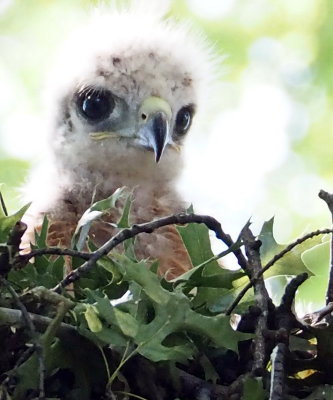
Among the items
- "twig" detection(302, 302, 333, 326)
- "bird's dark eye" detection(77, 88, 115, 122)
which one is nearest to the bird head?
"bird's dark eye" detection(77, 88, 115, 122)

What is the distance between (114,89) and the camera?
9.53 feet

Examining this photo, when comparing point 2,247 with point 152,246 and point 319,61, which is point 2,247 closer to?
point 152,246

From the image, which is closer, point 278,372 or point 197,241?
point 278,372

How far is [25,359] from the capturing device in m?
1.64

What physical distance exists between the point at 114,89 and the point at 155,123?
194 millimetres

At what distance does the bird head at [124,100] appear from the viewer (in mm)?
2836

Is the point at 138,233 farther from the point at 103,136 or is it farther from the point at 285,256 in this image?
the point at 103,136

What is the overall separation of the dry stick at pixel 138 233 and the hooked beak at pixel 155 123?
96 centimetres

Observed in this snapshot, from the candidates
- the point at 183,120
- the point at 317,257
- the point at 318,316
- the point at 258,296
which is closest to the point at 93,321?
the point at 258,296

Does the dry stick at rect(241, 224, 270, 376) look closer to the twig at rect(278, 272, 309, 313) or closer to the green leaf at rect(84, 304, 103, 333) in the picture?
the twig at rect(278, 272, 309, 313)

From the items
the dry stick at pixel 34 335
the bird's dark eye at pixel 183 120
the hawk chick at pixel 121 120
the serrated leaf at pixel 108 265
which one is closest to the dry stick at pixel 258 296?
the serrated leaf at pixel 108 265

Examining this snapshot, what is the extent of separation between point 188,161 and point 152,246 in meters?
0.53

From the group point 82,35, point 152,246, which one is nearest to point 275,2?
point 82,35

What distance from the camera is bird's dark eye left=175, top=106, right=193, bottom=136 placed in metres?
3.04
